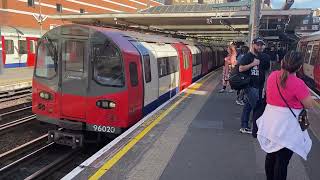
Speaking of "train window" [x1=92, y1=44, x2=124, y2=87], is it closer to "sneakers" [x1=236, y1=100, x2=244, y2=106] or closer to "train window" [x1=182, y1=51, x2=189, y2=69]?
"sneakers" [x1=236, y1=100, x2=244, y2=106]

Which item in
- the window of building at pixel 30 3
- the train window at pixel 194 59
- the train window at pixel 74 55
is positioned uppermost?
the window of building at pixel 30 3

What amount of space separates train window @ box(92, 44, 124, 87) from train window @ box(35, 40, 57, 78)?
3.18 feet

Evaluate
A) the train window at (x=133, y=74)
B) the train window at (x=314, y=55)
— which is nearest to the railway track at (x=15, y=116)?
the train window at (x=133, y=74)

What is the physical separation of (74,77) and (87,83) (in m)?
0.34

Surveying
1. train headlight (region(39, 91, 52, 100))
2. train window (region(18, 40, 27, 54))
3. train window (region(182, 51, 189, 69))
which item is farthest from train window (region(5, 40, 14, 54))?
train headlight (region(39, 91, 52, 100))

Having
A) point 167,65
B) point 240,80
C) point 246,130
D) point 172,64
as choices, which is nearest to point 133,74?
point 240,80

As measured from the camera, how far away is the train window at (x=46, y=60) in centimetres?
891

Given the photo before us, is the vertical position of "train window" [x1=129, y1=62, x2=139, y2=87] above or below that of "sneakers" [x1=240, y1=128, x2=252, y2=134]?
above

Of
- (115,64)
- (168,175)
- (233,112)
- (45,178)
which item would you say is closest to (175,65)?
(233,112)

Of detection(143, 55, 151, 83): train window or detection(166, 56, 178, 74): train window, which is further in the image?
detection(166, 56, 178, 74): train window

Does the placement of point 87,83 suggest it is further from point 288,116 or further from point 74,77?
point 288,116

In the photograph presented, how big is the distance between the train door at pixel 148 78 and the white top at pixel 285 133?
536 cm

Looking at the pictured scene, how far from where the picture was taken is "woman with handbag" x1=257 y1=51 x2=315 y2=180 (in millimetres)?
4359

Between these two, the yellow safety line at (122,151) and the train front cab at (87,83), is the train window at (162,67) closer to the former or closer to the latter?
the yellow safety line at (122,151)
